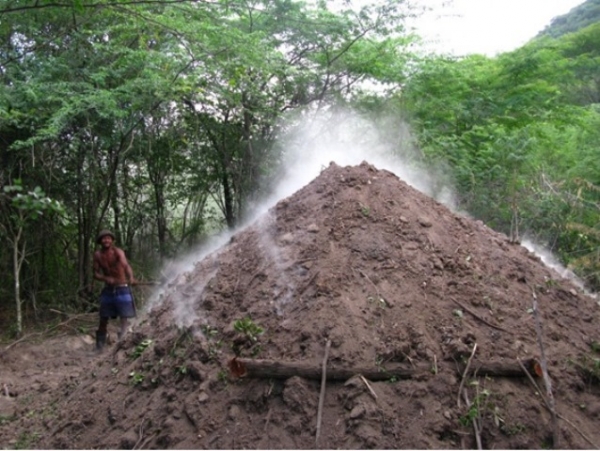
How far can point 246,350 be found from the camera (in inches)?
142

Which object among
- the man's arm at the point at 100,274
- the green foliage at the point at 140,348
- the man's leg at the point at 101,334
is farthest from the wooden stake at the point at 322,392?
the man's leg at the point at 101,334

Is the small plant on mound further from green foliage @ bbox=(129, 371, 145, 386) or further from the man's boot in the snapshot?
the man's boot

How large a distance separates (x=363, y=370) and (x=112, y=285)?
4079 millimetres

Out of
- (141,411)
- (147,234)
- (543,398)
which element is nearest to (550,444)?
(543,398)

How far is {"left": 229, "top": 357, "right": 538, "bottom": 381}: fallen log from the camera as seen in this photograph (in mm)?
3291

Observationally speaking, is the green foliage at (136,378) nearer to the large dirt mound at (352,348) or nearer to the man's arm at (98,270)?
the large dirt mound at (352,348)

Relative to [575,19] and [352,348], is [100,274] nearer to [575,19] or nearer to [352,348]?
[352,348]

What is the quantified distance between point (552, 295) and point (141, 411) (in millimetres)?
3061

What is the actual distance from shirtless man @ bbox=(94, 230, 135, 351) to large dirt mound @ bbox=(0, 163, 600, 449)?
1.69 m

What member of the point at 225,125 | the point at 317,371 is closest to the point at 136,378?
the point at 317,371

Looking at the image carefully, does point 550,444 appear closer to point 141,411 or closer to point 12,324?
point 141,411

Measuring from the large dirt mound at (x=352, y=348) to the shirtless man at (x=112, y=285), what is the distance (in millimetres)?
1692

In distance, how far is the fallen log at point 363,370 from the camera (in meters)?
3.29

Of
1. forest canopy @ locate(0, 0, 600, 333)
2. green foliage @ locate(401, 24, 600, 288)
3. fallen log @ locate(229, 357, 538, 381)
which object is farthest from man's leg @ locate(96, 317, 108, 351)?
green foliage @ locate(401, 24, 600, 288)
